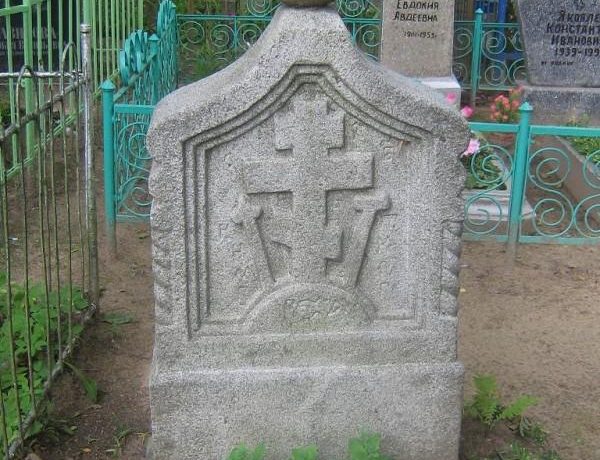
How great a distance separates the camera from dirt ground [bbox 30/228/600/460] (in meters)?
A: 3.39

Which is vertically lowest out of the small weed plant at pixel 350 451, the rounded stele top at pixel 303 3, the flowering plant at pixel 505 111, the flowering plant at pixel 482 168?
the small weed plant at pixel 350 451

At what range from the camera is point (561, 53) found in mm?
8414

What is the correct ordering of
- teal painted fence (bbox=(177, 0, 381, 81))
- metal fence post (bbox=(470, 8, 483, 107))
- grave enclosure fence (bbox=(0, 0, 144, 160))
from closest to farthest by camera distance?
grave enclosure fence (bbox=(0, 0, 144, 160)), metal fence post (bbox=(470, 8, 483, 107)), teal painted fence (bbox=(177, 0, 381, 81))

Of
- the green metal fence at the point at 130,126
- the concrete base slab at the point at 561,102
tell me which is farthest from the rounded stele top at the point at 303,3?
the concrete base slab at the point at 561,102

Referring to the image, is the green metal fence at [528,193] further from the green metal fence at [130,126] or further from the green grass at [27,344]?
the green grass at [27,344]

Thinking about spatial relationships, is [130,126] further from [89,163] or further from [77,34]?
[77,34]

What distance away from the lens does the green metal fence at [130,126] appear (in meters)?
5.05

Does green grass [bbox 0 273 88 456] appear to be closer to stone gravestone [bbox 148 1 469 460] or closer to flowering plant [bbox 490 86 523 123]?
stone gravestone [bbox 148 1 469 460]

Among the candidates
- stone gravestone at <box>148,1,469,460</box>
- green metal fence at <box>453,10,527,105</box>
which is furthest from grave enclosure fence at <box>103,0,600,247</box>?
stone gravestone at <box>148,1,469,460</box>

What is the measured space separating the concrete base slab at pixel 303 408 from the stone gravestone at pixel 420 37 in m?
4.81

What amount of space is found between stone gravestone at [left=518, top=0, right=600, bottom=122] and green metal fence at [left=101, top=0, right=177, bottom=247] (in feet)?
11.8

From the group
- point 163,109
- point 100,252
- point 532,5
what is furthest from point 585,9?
point 163,109

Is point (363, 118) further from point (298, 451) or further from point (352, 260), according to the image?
point (298, 451)

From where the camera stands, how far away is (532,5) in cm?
831
